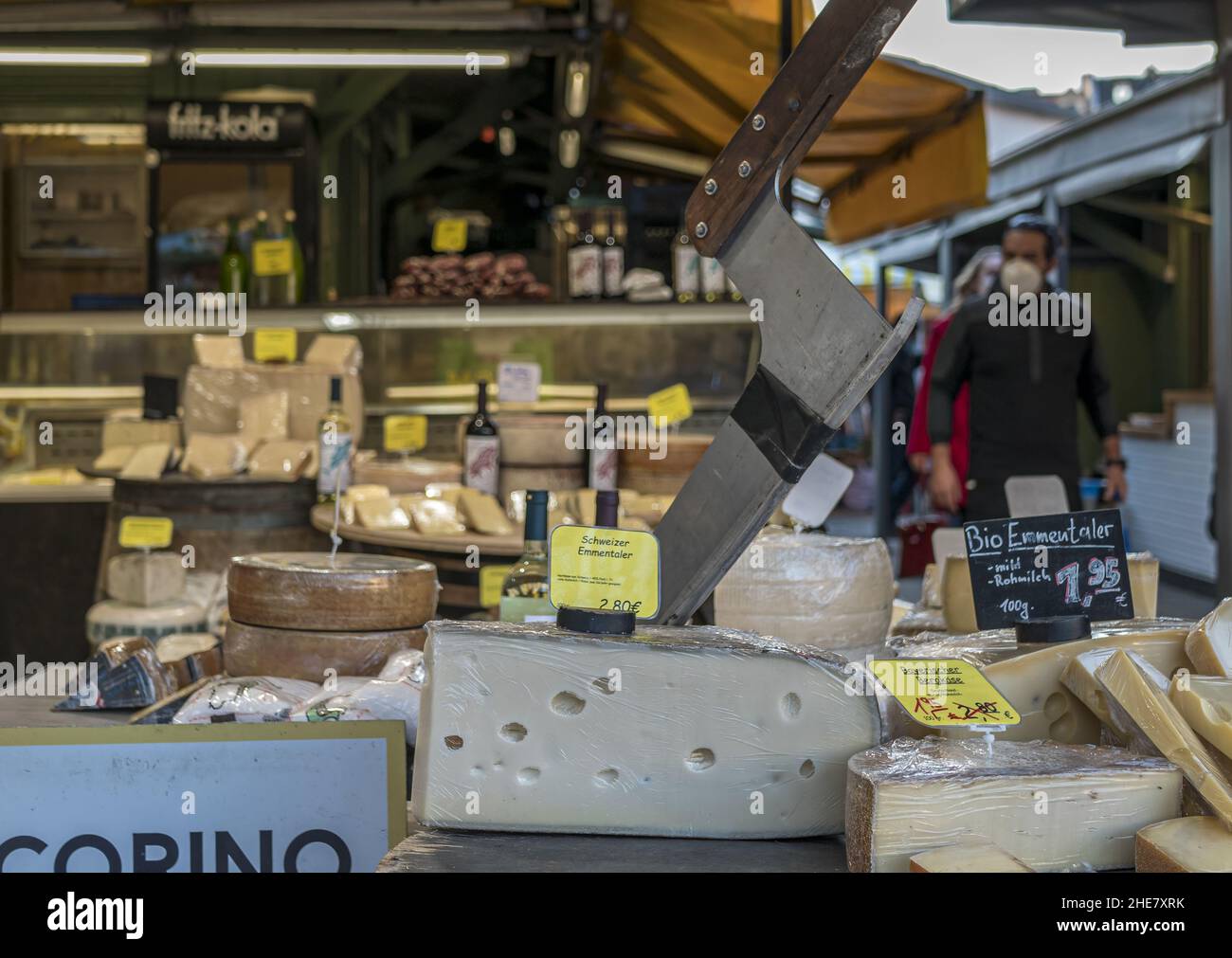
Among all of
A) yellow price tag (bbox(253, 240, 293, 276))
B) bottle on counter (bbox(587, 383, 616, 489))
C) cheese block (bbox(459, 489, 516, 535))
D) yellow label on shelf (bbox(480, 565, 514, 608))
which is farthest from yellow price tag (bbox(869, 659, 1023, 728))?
yellow price tag (bbox(253, 240, 293, 276))

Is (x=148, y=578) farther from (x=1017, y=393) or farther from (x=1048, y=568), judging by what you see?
(x=1017, y=393)

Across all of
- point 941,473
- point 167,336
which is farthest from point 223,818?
point 167,336

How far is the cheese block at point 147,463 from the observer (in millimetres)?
3562

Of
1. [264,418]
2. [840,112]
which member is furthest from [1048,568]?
[840,112]

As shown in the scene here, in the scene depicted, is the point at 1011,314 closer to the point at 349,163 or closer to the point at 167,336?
the point at 167,336

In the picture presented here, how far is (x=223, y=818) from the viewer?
1235 millimetres

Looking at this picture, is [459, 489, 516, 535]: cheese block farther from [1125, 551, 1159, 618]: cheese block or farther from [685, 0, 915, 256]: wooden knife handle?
[685, 0, 915, 256]: wooden knife handle

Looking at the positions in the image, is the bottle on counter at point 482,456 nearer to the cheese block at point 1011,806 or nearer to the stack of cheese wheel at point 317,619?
the stack of cheese wheel at point 317,619

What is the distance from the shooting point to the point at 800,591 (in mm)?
1585

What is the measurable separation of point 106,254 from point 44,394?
13.7 ft

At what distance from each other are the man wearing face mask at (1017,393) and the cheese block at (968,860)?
299cm

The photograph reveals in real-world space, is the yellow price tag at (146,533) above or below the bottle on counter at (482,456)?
below

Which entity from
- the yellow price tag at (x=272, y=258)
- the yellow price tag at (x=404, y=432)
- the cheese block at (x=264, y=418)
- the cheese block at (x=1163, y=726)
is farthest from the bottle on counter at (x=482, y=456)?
the cheese block at (x=1163, y=726)

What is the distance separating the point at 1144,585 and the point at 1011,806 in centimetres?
77
